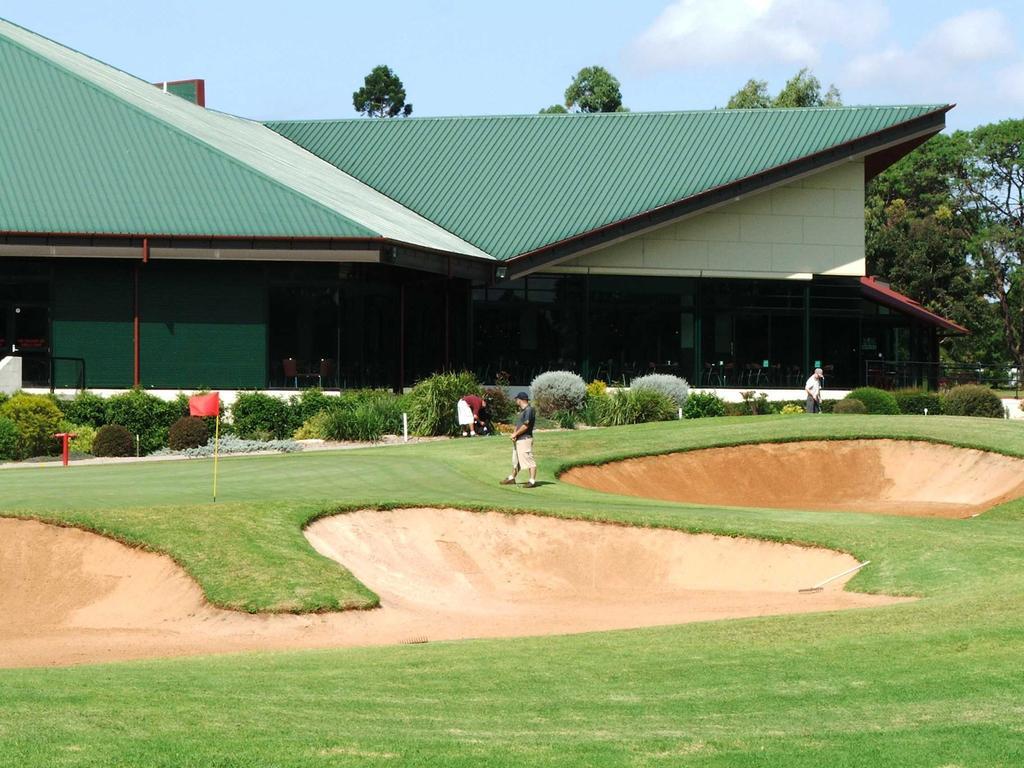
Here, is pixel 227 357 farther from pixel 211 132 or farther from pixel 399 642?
pixel 399 642

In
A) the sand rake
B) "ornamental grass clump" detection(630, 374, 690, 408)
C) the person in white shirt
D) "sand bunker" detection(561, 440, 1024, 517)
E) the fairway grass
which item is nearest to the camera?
the fairway grass

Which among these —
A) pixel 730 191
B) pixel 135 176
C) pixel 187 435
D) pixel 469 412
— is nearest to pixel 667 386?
pixel 730 191

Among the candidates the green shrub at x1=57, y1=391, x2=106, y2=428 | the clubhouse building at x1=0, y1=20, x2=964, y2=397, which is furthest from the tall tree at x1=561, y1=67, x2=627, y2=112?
the green shrub at x1=57, y1=391, x2=106, y2=428

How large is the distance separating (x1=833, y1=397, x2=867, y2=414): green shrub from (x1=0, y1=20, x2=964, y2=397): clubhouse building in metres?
4.10

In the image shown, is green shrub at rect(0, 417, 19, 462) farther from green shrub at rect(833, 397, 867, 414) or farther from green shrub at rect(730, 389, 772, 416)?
green shrub at rect(833, 397, 867, 414)

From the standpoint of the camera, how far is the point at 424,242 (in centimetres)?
3816

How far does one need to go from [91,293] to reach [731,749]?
2952cm

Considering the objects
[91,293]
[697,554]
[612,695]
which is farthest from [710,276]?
[612,695]

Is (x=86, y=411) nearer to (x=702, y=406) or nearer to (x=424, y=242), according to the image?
(x=424, y=242)

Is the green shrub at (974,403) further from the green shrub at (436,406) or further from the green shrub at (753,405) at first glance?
the green shrub at (436,406)

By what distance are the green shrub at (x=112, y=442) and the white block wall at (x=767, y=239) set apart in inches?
608

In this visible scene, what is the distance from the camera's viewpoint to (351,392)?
35438 millimetres

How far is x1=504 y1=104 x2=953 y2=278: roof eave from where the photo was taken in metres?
41.1

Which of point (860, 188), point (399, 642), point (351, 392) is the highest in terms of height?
point (860, 188)
